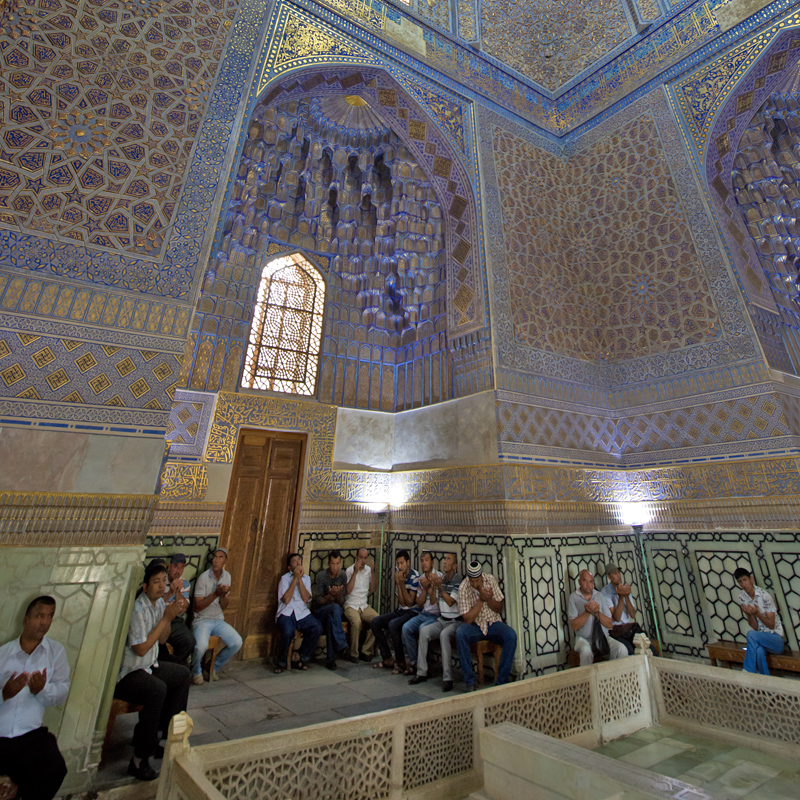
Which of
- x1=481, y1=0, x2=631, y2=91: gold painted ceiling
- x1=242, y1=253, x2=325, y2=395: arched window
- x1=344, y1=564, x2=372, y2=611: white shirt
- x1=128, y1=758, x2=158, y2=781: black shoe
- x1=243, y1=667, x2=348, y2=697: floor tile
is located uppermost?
x1=481, y1=0, x2=631, y2=91: gold painted ceiling

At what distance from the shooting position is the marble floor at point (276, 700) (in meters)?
2.83

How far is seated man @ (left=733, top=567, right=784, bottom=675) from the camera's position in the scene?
3.72 meters

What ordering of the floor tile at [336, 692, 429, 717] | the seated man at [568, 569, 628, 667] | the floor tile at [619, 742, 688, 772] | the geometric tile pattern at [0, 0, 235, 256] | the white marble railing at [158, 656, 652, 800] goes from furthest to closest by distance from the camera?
the seated man at [568, 569, 628, 667] < the floor tile at [336, 692, 429, 717] < the geometric tile pattern at [0, 0, 235, 256] < the floor tile at [619, 742, 688, 772] < the white marble railing at [158, 656, 652, 800]

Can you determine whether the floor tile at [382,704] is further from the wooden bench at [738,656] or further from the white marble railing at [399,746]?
the wooden bench at [738,656]

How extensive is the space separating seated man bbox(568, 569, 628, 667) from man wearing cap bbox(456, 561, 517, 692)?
0.62 m

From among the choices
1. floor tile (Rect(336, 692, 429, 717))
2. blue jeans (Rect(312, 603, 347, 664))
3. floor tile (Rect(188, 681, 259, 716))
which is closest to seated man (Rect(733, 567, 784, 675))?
floor tile (Rect(336, 692, 429, 717))

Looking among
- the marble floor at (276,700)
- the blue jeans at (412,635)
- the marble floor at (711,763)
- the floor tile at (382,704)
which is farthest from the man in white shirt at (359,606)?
the marble floor at (711,763)

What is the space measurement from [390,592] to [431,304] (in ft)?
11.3

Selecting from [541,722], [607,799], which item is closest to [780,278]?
[541,722]

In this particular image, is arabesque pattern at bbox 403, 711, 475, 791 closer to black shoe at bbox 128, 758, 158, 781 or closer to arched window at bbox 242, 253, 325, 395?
black shoe at bbox 128, 758, 158, 781

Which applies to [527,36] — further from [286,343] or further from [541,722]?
[541,722]

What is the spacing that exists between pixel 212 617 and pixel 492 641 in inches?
93.2

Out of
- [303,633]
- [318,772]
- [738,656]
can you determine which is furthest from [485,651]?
[738,656]

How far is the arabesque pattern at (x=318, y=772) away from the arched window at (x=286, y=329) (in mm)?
3914
